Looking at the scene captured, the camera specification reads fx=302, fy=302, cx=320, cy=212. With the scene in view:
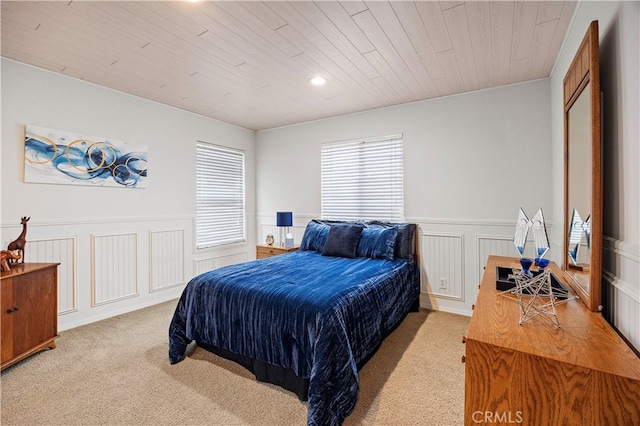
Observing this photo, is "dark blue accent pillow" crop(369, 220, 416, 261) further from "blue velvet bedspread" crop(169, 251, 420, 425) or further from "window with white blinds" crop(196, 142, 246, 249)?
"window with white blinds" crop(196, 142, 246, 249)

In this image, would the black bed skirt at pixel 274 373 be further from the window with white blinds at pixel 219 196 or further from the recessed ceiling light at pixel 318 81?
the recessed ceiling light at pixel 318 81

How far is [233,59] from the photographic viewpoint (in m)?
2.63

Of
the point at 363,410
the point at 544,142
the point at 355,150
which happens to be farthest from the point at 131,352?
the point at 544,142

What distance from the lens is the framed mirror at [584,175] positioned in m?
1.34

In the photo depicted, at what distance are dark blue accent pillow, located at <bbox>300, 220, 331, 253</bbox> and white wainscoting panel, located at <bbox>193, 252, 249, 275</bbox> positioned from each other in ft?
4.85

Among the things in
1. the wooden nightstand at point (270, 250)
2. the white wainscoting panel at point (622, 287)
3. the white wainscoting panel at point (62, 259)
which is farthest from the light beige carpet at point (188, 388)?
the wooden nightstand at point (270, 250)

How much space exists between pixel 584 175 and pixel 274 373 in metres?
2.24

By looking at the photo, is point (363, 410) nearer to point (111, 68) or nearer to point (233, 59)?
point (233, 59)

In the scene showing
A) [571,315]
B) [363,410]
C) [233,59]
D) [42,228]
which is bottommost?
[363,410]

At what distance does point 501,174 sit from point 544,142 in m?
0.48

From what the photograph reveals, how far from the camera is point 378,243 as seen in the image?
3.49 metres

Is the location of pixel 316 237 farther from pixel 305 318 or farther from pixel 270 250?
pixel 305 318

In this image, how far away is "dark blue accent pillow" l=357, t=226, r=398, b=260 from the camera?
3406 millimetres

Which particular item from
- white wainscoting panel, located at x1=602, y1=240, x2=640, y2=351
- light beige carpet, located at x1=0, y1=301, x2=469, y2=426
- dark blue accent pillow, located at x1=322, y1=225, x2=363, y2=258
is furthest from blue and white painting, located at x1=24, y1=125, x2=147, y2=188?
white wainscoting panel, located at x1=602, y1=240, x2=640, y2=351
